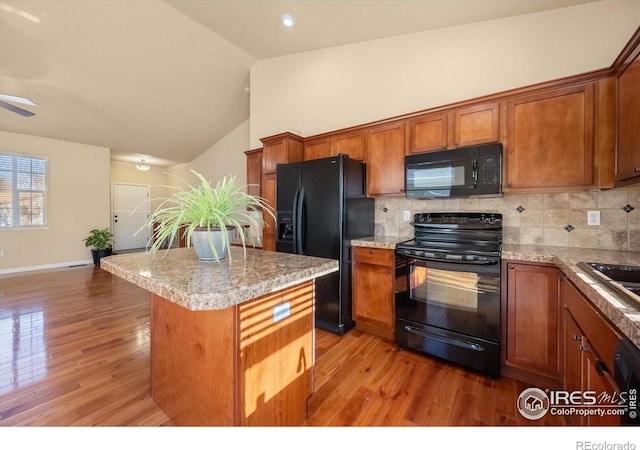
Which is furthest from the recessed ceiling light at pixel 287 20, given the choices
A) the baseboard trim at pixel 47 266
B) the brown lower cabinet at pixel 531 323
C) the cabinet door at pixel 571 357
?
the baseboard trim at pixel 47 266

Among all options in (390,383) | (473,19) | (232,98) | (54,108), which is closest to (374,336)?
(390,383)

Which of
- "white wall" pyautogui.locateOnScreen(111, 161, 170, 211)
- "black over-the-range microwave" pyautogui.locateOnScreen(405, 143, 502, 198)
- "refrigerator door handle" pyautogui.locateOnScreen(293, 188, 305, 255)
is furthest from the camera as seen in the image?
"white wall" pyautogui.locateOnScreen(111, 161, 170, 211)

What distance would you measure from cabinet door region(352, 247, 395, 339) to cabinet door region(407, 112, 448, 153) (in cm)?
105

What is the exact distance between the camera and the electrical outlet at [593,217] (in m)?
2.05

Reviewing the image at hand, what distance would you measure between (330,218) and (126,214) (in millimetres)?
7558

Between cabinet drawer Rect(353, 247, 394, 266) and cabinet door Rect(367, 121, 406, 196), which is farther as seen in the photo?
cabinet door Rect(367, 121, 406, 196)

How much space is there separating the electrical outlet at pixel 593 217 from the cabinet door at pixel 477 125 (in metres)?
0.90

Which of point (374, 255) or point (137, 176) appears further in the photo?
point (137, 176)

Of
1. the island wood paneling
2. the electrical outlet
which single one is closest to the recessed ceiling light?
the island wood paneling

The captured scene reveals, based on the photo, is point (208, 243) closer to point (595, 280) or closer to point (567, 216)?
point (595, 280)

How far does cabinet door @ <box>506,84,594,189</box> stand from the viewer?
188cm

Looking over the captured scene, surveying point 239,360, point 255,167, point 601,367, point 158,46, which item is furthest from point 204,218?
point 158,46

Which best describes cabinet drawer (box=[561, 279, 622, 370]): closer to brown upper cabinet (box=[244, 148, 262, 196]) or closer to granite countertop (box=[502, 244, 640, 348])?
granite countertop (box=[502, 244, 640, 348])

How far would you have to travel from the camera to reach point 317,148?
339 cm
